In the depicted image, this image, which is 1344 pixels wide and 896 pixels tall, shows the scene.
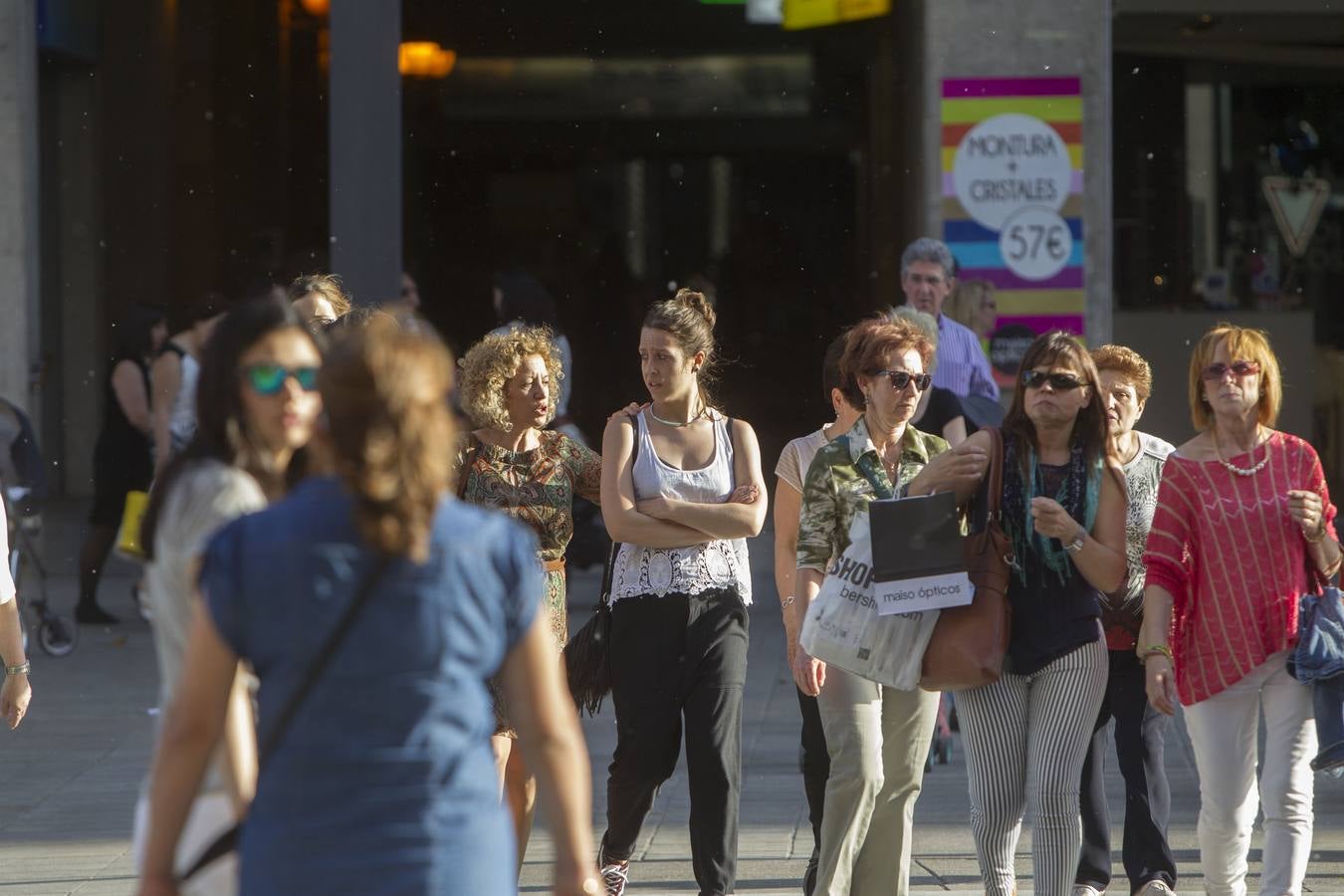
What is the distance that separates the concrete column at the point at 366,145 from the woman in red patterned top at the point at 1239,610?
13.6ft

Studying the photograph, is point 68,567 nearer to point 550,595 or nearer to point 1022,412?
point 550,595

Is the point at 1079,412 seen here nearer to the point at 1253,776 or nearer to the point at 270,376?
the point at 1253,776

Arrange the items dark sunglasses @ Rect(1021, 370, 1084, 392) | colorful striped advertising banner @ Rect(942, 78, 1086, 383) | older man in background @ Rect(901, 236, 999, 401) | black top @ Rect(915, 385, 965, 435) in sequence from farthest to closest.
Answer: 1. colorful striped advertising banner @ Rect(942, 78, 1086, 383)
2. older man in background @ Rect(901, 236, 999, 401)
3. black top @ Rect(915, 385, 965, 435)
4. dark sunglasses @ Rect(1021, 370, 1084, 392)

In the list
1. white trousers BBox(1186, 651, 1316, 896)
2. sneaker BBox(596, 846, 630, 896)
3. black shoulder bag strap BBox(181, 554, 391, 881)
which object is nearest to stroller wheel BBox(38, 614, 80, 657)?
sneaker BBox(596, 846, 630, 896)

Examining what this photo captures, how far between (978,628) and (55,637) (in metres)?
7.03

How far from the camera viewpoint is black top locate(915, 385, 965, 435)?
7.46 metres

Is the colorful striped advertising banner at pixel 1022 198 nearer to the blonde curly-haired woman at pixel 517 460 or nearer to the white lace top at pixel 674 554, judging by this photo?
the white lace top at pixel 674 554

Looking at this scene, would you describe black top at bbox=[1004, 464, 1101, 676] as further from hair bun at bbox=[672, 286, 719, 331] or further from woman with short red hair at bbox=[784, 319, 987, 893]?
hair bun at bbox=[672, 286, 719, 331]

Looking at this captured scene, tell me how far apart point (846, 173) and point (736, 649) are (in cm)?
1307

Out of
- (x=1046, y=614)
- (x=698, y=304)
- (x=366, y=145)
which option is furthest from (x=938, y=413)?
(x=366, y=145)

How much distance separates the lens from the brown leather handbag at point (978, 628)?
537cm

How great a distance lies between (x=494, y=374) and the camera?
6.07 meters

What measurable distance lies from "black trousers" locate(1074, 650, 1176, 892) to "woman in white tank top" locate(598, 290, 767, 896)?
43.8 inches

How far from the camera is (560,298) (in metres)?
19.3
